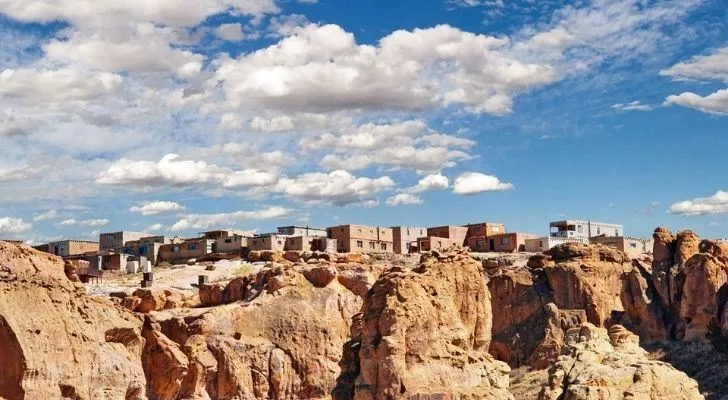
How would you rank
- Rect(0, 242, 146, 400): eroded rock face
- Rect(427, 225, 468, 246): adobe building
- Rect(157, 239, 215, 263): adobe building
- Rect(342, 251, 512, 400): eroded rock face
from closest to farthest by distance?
Rect(0, 242, 146, 400): eroded rock face → Rect(342, 251, 512, 400): eroded rock face → Rect(157, 239, 215, 263): adobe building → Rect(427, 225, 468, 246): adobe building

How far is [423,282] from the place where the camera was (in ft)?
129

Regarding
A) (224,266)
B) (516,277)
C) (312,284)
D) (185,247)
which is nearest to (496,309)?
(516,277)

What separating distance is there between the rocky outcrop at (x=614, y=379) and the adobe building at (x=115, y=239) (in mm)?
85557

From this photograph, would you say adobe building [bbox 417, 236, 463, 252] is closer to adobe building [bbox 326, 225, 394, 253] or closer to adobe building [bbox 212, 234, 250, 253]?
adobe building [bbox 326, 225, 394, 253]

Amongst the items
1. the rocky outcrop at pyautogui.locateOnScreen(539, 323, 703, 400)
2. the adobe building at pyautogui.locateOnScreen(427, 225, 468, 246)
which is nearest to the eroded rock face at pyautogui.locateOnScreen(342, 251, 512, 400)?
the rocky outcrop at pyautogui.locateOnScreen(539, 323, 703, 400)

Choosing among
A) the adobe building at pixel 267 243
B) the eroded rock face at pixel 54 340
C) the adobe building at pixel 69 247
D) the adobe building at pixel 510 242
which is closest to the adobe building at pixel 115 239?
the adobe building at pixel 69 247

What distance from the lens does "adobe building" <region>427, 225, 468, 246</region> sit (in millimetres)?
124688

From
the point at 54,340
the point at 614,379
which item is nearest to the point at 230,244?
the point at 54,340

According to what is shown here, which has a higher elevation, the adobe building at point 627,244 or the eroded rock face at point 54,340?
the adobe building at point 627,244

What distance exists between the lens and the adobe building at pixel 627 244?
118 m

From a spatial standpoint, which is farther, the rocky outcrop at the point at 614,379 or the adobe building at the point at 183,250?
the adobe building at the point at 183,250

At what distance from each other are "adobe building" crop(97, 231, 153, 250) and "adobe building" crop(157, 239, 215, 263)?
34.8ft

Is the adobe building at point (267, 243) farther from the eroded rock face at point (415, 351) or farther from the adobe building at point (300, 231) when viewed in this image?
the eroded rock face at point (415, 351)

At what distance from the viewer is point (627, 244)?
402ft
